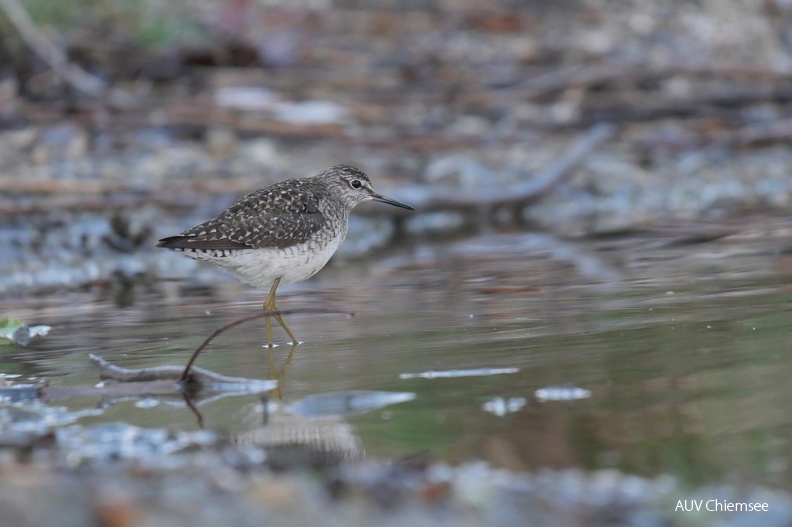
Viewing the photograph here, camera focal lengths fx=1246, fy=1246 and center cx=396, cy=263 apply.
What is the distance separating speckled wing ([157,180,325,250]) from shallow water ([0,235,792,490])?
471 mm

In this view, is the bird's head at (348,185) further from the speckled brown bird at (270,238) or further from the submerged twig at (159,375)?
the submerged twig at (159,375)

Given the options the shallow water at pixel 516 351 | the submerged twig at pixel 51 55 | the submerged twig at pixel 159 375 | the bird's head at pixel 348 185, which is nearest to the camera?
the shallow water at pixel 516 351

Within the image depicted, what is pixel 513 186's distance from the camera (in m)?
11.4

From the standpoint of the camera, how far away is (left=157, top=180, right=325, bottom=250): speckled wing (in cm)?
657

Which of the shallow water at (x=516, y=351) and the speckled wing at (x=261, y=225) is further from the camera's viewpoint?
the speckled wing at (x=261, y=225)

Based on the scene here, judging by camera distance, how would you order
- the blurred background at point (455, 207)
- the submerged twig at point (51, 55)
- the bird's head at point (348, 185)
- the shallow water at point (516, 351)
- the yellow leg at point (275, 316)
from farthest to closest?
the submerged twig at point (51, 55), the bird's head at point (348, 185), the yellow leg at point (275, 316), the blurred background at point (455, 207), the shallow water at point (516, 351)

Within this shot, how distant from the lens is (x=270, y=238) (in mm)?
6750

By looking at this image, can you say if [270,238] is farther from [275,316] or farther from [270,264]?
[275,316]

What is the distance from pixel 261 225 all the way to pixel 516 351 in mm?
2036

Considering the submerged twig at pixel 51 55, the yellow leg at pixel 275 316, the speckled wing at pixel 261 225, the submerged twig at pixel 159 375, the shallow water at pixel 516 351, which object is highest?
the submerged twig at pixel 51 55

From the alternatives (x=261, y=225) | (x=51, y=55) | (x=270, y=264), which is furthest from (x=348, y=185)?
(x=51, y=55)

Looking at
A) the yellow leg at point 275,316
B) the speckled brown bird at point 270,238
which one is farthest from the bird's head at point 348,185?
the yellow leg at point 275,316

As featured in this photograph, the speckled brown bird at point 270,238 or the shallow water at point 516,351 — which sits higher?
the speckled brown bird at point 270,238

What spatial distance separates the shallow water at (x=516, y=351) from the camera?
3840 mm
